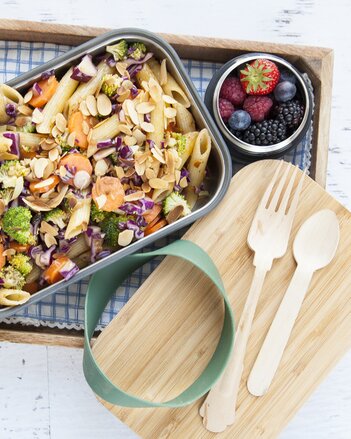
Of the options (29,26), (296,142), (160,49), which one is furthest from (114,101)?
(296,142)

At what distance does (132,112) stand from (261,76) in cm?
25

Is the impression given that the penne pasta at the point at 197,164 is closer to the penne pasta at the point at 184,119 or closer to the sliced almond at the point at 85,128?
the penne pasta at the point at 184,119

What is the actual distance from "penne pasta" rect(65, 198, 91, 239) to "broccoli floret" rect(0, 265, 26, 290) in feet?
0.36

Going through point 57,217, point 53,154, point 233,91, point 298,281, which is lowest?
point 298,281

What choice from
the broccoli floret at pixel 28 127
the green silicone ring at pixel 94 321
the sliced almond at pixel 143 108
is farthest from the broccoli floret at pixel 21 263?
the sliced almond at pixel 143 108

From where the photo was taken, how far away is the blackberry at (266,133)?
3.92 ft

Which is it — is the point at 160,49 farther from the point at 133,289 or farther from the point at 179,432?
the point at 179,432

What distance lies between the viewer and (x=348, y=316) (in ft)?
4.11

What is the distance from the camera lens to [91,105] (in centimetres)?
117

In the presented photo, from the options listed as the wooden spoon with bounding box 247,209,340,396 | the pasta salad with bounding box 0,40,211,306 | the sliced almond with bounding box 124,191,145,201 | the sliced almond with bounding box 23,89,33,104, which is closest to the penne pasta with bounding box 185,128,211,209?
the pasta salad with bounding box 0,40,211,306

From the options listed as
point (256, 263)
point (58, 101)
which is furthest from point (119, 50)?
point (256, 263)

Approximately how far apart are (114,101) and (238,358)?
1.75 ft

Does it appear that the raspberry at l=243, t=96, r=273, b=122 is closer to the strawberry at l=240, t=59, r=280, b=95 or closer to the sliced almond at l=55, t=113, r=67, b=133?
the strawberry at l=240, t=59, r=280, b=95

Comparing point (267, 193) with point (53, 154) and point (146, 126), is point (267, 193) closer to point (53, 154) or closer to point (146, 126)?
point (146, 126)
